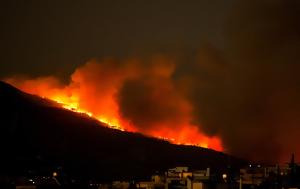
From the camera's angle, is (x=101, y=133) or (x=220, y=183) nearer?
(x=220, y=183)

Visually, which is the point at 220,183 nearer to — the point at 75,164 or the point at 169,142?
the point at 75,164

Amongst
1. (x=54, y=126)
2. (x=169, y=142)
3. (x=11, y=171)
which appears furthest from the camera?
(x=169, y=142)

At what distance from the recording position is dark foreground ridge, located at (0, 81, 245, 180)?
100562mm

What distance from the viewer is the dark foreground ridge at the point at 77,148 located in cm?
10056

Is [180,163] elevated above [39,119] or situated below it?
below

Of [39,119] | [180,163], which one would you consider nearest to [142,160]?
[180,163]

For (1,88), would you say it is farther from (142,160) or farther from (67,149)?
(142,160)

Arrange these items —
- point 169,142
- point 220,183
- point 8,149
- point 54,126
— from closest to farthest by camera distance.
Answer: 1. point 220,183
2. point 8,149
3. point 54,126
4. point 169,142

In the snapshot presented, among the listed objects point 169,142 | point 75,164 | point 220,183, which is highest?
point 169,142

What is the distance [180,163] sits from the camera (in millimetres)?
122812

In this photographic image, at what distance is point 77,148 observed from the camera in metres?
120

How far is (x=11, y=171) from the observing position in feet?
272

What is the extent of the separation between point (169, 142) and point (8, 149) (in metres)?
48.2

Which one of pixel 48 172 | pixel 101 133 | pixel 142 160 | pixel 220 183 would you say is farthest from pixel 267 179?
pixel 101 133
